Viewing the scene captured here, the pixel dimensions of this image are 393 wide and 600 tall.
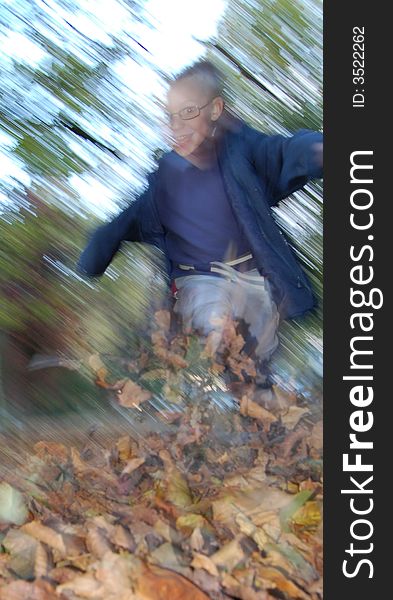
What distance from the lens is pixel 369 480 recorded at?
5.38ft

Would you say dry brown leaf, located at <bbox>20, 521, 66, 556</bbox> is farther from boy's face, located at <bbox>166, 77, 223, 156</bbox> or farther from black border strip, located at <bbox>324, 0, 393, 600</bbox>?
boy's face, located at <bbox>166, 77, 223, 156</bbox>

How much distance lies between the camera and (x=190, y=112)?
5.90 ft

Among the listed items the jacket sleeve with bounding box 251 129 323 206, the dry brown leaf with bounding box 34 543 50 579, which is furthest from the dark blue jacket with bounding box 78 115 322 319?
the dry brown leaf with bounding box 34 543 50 579

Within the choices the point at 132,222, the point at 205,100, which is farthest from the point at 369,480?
the point at 205,100

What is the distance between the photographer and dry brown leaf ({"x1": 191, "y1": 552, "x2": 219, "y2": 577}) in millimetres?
1554

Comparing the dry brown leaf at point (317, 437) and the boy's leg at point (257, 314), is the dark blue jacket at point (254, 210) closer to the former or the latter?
the boy's leg at point (257, 314)

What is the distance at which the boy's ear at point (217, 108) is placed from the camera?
180cm

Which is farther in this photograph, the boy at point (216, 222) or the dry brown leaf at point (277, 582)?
the boy at point (216, 222)

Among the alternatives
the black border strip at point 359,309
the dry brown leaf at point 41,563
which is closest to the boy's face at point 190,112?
the black border strip at point 359,309

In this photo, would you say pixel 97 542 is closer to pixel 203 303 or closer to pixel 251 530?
pixel 251 530

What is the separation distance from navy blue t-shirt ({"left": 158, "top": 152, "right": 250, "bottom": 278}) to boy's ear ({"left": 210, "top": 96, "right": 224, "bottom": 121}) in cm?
11

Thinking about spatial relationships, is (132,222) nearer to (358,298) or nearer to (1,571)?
(358,298)

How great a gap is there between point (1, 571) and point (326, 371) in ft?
2.59

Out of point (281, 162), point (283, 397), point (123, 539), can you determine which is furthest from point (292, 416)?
point (281, 162)
